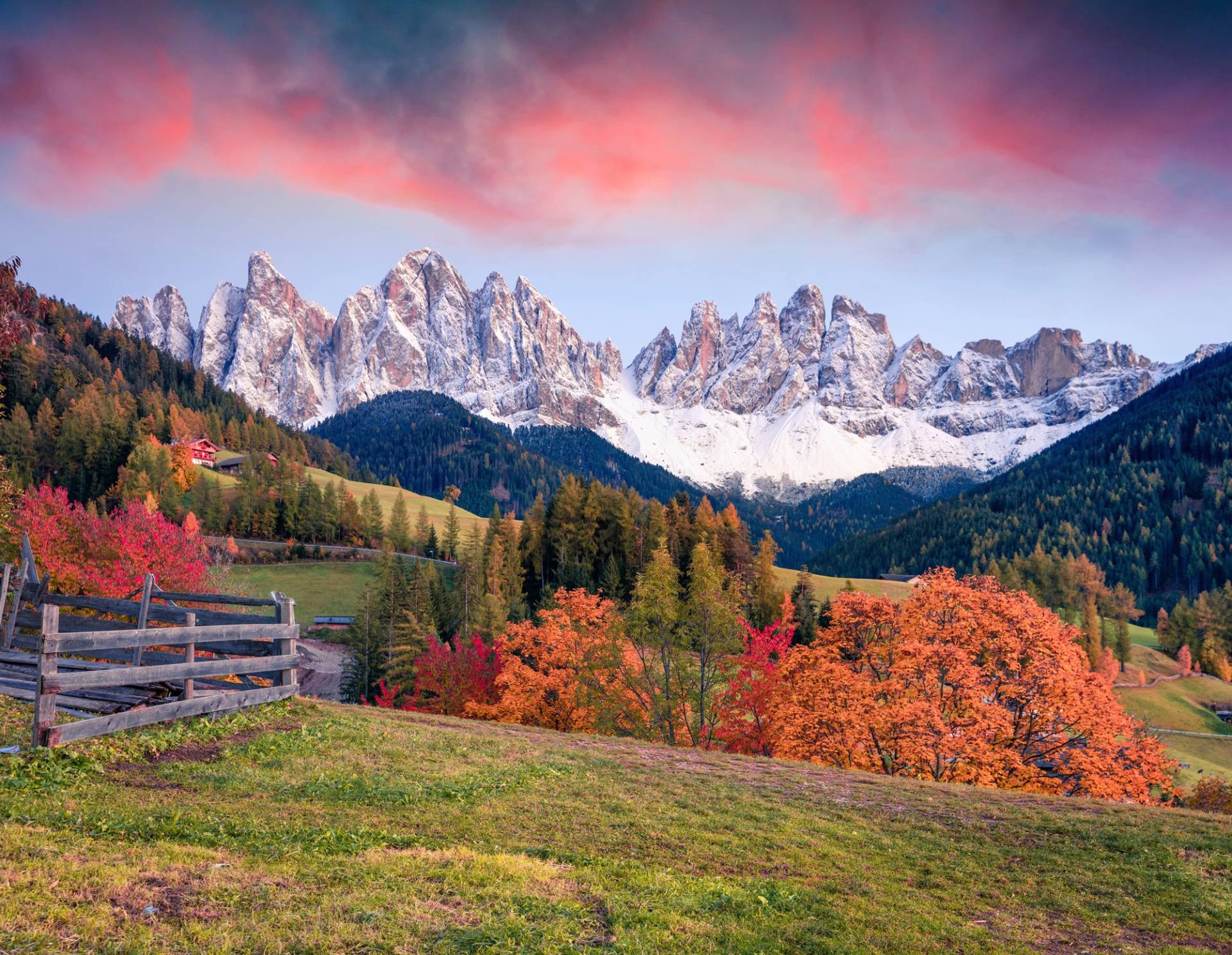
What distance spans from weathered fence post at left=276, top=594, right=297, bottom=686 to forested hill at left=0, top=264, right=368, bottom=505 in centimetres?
9966

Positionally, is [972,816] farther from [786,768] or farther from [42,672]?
[42,672]

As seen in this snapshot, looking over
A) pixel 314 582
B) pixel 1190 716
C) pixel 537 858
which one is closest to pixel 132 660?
pixel 537 858

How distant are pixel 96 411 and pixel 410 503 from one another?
209 ft

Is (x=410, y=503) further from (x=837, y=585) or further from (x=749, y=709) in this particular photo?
(x=749, y=709)

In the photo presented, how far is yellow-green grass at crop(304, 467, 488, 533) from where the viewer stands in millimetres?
139625

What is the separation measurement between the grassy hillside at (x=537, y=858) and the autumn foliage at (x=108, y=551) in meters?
24.1

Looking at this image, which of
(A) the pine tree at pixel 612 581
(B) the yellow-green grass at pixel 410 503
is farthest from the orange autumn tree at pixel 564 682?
(B) the yellow-green grass at pixel 410 503

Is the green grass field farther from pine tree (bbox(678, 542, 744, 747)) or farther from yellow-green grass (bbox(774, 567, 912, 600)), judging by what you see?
pine tree (bbox(678, 542, 744, 747))

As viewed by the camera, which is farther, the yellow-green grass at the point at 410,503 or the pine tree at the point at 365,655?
the yellow-green grass at the point at 410,503

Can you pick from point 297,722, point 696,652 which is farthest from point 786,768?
point 696,652

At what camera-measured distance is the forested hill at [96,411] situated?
408 feet

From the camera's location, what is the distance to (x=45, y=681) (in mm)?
10961

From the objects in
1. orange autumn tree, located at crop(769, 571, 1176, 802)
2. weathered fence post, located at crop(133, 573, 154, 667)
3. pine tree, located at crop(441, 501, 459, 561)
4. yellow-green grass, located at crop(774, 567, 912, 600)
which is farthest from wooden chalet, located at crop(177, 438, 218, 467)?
orange autumn tree, located at crop(769, 571, 1176, 802)

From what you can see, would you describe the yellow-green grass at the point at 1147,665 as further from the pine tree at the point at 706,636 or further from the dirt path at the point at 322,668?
the dirt path at the point at 322,668
